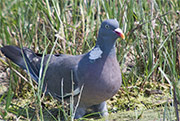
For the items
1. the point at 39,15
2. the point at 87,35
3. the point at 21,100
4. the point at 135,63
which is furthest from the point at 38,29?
the point at 135,63

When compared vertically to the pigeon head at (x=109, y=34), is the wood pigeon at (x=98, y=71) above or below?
below

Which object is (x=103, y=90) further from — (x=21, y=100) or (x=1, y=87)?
(x=1, y=87)

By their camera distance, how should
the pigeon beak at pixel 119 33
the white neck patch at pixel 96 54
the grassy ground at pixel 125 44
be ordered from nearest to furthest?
the pigeon beak at pixel 119 33
the white neck patch at pixel 96 54
the grassy ground at pixel 125 44

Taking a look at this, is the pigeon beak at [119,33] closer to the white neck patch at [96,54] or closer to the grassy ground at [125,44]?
the white neck patch at [96,54]

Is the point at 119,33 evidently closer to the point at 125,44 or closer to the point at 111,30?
the point at 111,30

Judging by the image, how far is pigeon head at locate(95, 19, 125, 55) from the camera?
3092 millimetres

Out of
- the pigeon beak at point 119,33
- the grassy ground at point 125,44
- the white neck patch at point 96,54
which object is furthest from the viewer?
the grassy ground at point 125,44

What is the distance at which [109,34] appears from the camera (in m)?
3.11

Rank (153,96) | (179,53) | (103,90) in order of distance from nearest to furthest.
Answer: (103,90)
(179,53)
(153,96)

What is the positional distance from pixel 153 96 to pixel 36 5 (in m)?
1.68

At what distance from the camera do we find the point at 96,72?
3072 mm

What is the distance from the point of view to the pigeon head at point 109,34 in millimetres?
3092

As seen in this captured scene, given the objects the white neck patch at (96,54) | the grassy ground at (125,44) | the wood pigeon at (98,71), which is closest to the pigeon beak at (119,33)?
the wood pigeon at (98,71)

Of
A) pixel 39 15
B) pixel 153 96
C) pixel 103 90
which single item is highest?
pixel 39 15
